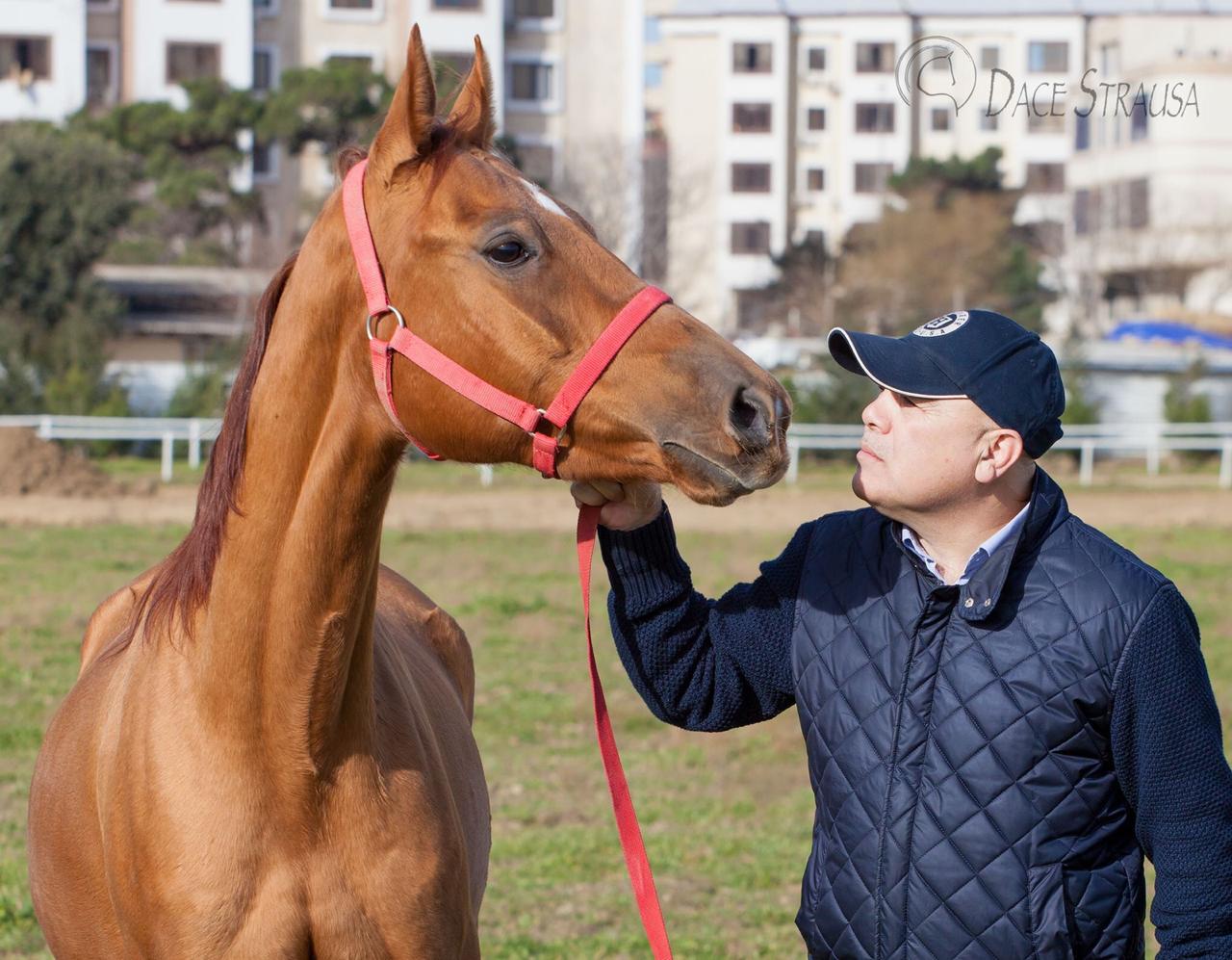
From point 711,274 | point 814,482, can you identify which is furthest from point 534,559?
point 711,274

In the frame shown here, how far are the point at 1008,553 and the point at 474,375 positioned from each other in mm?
941

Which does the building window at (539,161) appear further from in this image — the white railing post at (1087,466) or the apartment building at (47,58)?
the white railing post at (1087,466)

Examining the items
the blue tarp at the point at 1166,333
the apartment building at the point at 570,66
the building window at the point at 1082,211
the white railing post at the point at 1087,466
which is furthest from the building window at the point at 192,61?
the white railing post at the point at 1087,466

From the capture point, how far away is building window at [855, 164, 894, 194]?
59.6 metres

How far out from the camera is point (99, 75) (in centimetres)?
4581

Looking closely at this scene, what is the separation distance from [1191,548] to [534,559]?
6.29 metres

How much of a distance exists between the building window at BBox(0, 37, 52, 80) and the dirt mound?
29169 millimetres

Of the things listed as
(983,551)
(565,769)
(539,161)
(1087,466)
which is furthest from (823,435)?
(539,161)

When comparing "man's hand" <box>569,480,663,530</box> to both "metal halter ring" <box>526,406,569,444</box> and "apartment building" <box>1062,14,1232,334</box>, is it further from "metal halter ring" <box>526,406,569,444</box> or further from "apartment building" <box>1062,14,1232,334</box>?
"apartment building" <box>1062,14,1232,334</box>

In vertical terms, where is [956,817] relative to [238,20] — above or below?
below

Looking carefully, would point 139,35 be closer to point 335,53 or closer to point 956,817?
point 335,53

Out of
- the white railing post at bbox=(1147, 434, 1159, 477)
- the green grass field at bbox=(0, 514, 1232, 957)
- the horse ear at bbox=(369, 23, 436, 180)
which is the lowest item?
the white railing post at bbox=(1147, 434, 1159, 477)

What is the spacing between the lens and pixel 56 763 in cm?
343

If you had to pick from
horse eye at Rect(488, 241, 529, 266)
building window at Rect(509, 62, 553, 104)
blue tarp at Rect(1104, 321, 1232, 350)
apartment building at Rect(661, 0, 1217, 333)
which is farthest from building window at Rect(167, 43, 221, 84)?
horse eye at Rect(488, 241, 529, 266)
